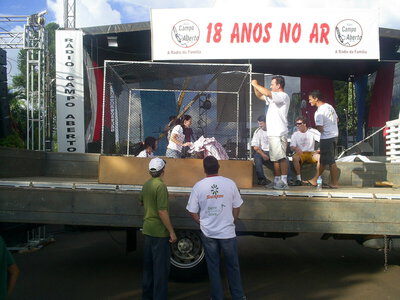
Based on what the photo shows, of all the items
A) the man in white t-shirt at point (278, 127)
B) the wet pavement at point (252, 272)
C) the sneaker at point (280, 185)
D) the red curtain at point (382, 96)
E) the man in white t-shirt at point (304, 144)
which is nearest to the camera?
the wet pavement at point (252, 272)

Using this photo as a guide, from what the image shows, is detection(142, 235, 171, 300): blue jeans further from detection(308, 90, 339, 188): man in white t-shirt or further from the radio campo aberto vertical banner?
the radio campo aberto vertical banner

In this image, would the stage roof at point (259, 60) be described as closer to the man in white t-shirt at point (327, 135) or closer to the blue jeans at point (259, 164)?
the blue jeans at point (259, 164)

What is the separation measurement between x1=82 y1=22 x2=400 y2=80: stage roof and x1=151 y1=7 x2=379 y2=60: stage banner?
1.15m

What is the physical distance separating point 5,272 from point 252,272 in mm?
4616

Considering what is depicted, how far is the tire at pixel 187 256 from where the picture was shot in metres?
5.54

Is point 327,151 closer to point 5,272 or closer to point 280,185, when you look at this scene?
point 280,185

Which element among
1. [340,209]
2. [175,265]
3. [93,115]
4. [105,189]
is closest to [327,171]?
[340,209]

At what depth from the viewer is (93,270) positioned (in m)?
6.70

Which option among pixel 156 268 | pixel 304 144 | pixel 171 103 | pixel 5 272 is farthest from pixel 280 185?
pixel 171 103

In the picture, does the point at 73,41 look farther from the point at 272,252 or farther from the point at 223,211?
the point at 223,211

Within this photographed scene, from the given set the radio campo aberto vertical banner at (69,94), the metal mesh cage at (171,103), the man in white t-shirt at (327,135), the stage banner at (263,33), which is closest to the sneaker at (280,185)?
the man in white t-shirt at (327,135)

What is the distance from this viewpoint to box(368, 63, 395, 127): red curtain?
50.8ft

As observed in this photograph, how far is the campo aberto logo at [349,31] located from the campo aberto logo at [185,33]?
3681mm

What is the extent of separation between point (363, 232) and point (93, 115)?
9817 mm
